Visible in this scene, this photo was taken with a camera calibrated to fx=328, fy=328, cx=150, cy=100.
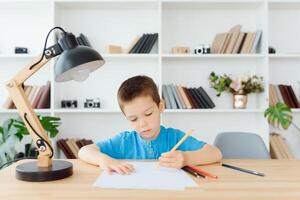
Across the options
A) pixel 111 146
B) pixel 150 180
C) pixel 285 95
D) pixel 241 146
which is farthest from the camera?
pixel 285 95

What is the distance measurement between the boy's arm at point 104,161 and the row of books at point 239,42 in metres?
2.04

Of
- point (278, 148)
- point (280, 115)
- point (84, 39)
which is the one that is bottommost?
point (278, 148)

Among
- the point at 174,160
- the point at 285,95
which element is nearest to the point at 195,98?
the point at 285,95

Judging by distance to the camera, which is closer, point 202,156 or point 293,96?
point 202,156

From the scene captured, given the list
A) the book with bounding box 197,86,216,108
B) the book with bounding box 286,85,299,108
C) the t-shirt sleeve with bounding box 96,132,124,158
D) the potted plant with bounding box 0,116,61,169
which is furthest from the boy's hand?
the book with bounding box 286,85,299,108

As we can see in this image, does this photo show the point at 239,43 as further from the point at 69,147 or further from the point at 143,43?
the point at 69,147

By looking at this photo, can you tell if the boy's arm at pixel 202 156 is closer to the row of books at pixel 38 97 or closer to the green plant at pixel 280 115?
the green plant at pixel 280 115

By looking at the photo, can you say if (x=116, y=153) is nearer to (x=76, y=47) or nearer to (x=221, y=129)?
(x=76, y=47)

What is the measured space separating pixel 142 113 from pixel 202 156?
307mm

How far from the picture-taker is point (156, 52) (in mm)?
3168

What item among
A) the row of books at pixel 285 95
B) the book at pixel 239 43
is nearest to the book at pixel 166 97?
the book at pixel 239 43

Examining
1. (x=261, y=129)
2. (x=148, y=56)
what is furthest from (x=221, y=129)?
(x=148, y=56)

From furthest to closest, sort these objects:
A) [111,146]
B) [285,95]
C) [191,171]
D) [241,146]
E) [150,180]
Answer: [285,95], [241,146], [111,146], [191,171], [150,180]

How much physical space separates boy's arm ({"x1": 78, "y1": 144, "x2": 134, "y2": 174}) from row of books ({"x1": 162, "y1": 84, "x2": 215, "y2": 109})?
1.67 m
